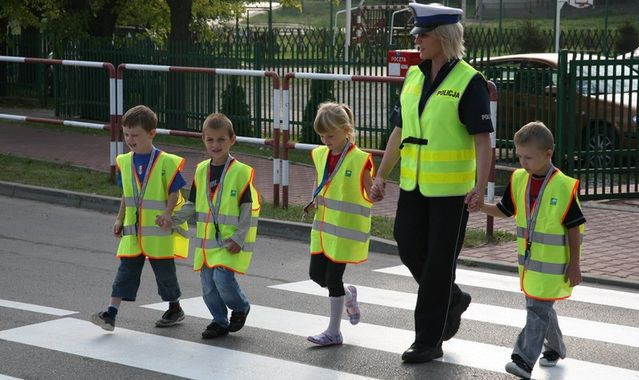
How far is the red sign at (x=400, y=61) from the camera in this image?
49.4 feet

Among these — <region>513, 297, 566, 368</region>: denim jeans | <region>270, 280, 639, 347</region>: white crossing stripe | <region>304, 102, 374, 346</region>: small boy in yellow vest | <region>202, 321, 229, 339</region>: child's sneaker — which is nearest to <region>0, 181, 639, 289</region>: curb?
<region>270, 280, 639, 347</region>: white crossing stripe

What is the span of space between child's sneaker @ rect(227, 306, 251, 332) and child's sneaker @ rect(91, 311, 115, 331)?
0.73m

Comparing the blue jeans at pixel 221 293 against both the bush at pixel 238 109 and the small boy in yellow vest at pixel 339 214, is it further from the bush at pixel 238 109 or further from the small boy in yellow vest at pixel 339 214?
the bush at pixel 238 109

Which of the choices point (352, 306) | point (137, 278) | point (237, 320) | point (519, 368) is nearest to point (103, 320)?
point (137, 278)

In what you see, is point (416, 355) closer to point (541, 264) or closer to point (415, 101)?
point (541, 264)

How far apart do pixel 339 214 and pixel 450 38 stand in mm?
1285

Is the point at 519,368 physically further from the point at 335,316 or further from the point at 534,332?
the point at 335,316

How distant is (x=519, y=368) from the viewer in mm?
6523

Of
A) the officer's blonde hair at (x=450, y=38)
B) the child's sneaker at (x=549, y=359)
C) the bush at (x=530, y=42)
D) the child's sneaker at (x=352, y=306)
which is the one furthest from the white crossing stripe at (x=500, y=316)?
the bush at (x=530, y=42)

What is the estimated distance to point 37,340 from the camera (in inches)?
292

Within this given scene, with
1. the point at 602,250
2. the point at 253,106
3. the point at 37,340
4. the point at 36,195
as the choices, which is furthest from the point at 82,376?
the point at 253,106

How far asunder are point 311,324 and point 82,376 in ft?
5.80

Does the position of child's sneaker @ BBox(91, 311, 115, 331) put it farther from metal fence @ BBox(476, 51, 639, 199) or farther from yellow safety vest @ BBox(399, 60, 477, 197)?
metal fence @ BBox(476, 51, 639, 199)

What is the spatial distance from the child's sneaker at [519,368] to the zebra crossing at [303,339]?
0.17 meters
